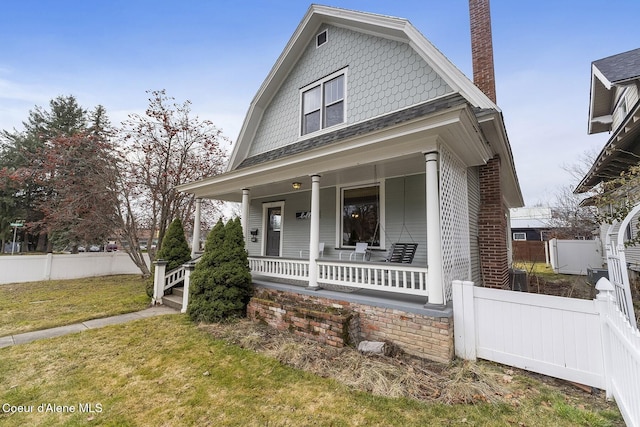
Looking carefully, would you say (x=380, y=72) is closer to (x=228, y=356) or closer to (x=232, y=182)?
(x=232, y=182)

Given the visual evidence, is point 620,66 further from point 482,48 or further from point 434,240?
point 434,240

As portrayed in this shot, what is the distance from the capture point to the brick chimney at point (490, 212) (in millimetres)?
6422

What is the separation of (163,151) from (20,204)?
19.4 meters

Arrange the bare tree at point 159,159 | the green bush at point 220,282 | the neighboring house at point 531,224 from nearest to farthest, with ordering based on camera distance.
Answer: the green bush at point 220,282
the bare tree at point 159,159
the neighboring house at point 531,224

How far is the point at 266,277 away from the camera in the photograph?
7.26m

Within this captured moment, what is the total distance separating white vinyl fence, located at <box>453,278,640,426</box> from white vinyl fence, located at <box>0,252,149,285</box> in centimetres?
1565

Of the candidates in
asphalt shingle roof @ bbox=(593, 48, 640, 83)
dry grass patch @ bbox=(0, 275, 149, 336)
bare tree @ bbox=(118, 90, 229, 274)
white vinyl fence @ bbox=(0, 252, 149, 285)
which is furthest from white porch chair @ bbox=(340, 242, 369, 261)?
white vinyl fence @ bbox=(0, 252, 149, 285)

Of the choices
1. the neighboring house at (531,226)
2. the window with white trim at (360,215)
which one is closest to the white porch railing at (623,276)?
the window with white trim at (360,215)

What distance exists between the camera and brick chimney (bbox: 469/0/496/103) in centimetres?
718

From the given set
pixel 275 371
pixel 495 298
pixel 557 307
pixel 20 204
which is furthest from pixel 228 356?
pixel 20 204

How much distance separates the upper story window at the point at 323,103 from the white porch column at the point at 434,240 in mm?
3837

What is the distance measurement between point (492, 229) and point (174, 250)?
8.72 m

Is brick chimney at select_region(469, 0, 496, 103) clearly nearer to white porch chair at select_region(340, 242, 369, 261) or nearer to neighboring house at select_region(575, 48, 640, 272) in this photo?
neighboring house at select_region(575, 48, 640, 272)

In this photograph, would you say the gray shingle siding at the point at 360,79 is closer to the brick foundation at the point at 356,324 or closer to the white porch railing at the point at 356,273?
the white porch railing at the point at 356,273
